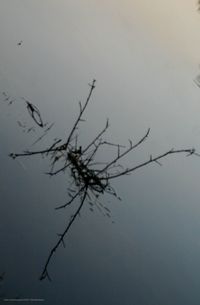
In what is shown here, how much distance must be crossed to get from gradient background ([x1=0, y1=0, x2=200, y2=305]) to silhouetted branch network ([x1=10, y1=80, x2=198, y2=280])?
20 mm

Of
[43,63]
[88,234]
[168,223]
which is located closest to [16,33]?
[43,63]

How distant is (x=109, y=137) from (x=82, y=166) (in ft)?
0.42

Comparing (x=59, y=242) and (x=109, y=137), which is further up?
(x=109, y=137)

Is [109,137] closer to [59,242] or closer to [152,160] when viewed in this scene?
[152,160]

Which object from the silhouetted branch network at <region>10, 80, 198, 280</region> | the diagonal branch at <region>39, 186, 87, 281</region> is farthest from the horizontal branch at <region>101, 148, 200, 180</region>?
the diagonal branch at <region>39, 186, 87, 281</region>

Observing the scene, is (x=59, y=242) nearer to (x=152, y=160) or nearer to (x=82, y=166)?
(x=82, y=166)

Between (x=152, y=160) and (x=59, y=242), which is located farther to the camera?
(x=152, y=160)

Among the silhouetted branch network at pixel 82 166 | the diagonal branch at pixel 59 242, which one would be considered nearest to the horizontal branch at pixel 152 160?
the silhouetted branch network at pixel 82 166

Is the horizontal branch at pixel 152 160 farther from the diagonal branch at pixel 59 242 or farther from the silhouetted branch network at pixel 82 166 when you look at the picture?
the diagonal branch at pixel 59 242

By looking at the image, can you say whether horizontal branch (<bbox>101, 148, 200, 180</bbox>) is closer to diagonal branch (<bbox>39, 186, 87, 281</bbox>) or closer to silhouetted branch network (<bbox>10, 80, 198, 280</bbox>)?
silhouetted branch network (<bbox>10, 80, 198, 280</bbox>)

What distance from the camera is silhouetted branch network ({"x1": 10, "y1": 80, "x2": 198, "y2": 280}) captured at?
1.41m

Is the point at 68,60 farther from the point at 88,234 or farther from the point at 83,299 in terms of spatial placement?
the point at 83,299

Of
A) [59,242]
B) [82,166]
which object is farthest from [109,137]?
A: [59,242]

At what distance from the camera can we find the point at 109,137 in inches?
58.4
